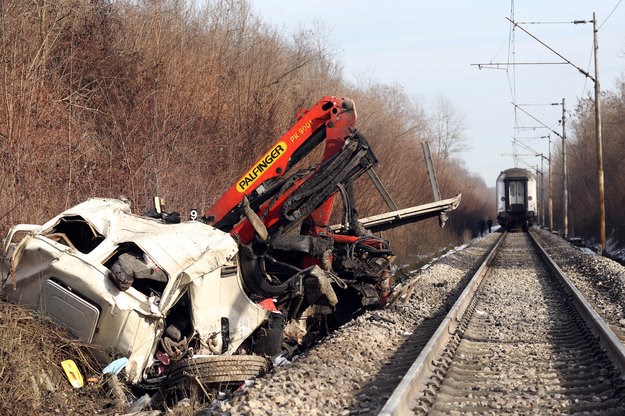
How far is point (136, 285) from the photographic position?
7.43 metres

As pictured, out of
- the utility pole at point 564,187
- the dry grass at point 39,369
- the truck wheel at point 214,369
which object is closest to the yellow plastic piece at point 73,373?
the dry grass at point 39,369

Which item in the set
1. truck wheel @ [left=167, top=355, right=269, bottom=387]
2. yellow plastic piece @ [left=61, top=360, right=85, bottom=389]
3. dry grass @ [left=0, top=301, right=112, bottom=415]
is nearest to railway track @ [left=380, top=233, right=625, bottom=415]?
truck wheel @ [left=167, top=355, right=269, bottom=387]

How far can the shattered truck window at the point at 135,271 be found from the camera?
686 centimetres

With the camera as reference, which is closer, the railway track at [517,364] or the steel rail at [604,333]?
the railway track at [517,364]

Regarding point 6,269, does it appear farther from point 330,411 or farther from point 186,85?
point 186,85

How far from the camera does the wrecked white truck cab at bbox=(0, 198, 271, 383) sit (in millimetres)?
6883

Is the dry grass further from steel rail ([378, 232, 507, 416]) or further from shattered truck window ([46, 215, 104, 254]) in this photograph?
steel rail ([378, 232, 507, 416])

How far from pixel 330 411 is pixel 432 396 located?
921 mm

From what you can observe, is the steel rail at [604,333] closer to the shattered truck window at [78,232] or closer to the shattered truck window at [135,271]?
the shattered truck window at [135,271]

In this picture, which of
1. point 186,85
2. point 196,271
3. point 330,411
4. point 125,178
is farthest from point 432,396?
point 186,85

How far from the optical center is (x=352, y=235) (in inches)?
462

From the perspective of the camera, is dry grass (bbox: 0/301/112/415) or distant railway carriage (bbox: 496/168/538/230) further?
distant railway carriage (bbox: 496/168/538/230)

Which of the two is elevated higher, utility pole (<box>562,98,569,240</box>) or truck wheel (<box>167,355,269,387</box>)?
utility pole (<box>562,98,569,240</box>)

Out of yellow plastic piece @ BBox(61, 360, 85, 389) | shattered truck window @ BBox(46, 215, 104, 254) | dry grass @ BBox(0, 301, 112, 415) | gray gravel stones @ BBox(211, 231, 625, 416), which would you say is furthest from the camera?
shattered truck window @ BBox(46, 215, 104, 254)
